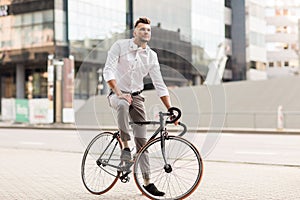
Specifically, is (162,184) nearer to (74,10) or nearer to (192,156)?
(192,156)

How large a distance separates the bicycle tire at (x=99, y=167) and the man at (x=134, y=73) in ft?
0.93

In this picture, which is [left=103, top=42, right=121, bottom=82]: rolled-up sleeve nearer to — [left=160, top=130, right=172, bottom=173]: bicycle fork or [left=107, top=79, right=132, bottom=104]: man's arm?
[left=107, top=79, right=132, bottom=104]: man's arm

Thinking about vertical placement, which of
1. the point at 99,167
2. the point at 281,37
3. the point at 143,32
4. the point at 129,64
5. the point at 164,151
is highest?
the point at 281,37

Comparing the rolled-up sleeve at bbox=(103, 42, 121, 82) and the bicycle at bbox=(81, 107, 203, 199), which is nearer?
the bicycle at bbox=(81, 107, 203, 199)

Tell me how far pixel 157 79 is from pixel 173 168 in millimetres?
1063

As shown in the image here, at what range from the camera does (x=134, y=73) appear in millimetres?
6707

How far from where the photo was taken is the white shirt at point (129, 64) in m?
6.68

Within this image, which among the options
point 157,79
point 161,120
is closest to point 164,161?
point 161,120

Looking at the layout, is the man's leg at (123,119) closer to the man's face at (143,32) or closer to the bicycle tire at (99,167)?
the bicycle tire at (99,167)

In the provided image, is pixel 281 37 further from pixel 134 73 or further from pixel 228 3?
pixel 134 73

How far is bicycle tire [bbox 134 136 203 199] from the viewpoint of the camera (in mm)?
6223

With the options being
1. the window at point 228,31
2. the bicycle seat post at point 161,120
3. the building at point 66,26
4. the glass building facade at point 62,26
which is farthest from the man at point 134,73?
the window at point 228,31

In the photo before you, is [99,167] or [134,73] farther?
[99,167]

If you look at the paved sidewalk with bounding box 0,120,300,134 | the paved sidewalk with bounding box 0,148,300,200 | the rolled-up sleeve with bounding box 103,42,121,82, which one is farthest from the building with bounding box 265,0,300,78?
the rolled-up sleeve with bounding box 103,42,121,82
